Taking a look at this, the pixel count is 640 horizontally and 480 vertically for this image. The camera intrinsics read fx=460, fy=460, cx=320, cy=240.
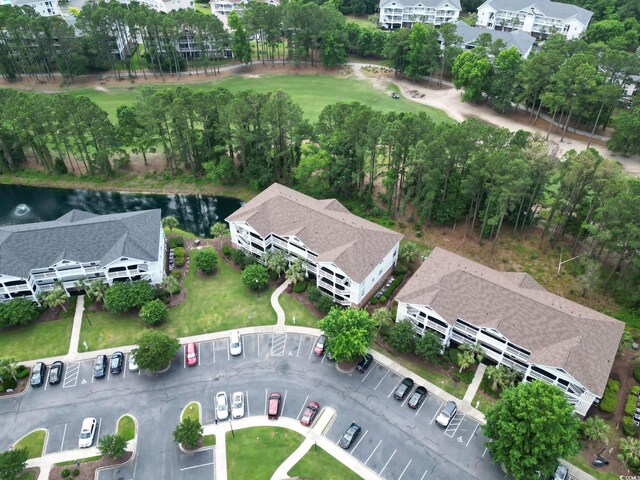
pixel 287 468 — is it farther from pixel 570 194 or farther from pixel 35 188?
pixel 35 188

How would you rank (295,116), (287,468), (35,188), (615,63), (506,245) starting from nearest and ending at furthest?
(287,468)
(506,245)
(295,116)
(35,188)
(615,63)

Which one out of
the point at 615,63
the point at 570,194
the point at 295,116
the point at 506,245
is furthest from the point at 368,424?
the point at 615,63

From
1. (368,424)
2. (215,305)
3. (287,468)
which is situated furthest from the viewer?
(215,305)

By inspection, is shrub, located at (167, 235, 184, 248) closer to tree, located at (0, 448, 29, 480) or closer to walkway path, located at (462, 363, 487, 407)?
tree, located at (0, 448, 29, 480)

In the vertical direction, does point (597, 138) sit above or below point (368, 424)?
above

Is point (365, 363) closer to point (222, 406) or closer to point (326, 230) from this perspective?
point (222, 406)

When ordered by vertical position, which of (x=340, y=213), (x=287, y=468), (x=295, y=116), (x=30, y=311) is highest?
(x=295, y=116)
